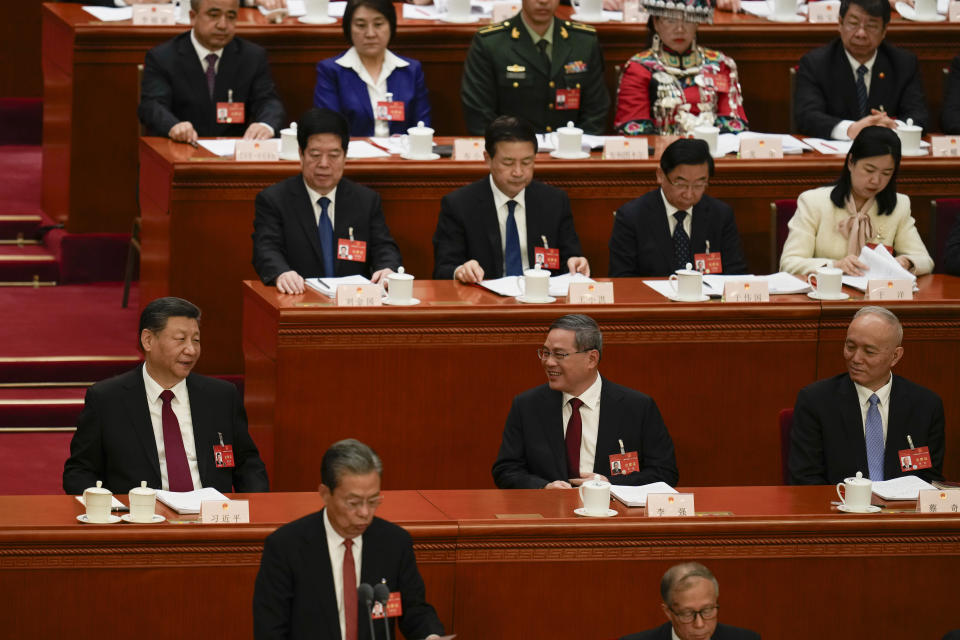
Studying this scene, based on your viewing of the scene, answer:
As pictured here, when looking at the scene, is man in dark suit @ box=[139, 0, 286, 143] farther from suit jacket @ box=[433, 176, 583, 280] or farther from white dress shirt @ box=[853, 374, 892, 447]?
white dress shirt @ box=[853, 374, 892, 447]

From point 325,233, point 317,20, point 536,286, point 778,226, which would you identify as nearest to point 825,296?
point 778,226

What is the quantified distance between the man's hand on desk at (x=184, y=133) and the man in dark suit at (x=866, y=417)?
2.39m

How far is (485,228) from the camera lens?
5336 mm

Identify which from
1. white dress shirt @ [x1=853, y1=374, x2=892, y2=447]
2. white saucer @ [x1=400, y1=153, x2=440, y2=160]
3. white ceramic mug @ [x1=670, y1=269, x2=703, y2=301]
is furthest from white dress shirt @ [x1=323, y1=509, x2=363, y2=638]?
white saucer @ [x1=400, y1=153, x2=440, y2=160]

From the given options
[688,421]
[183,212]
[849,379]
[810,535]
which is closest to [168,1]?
[183,212]

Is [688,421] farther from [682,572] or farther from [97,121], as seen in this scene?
[97,121]

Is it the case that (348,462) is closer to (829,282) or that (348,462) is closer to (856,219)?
(829,282)

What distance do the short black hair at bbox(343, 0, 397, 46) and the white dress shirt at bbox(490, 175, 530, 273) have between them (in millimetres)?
925

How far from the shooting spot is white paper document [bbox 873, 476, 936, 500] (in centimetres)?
402

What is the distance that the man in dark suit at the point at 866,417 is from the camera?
4.37m

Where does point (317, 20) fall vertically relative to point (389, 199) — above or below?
above

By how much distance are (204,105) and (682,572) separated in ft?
10.5

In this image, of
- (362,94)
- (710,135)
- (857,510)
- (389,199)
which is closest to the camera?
(857,510)

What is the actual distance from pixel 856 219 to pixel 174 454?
2.38 m
